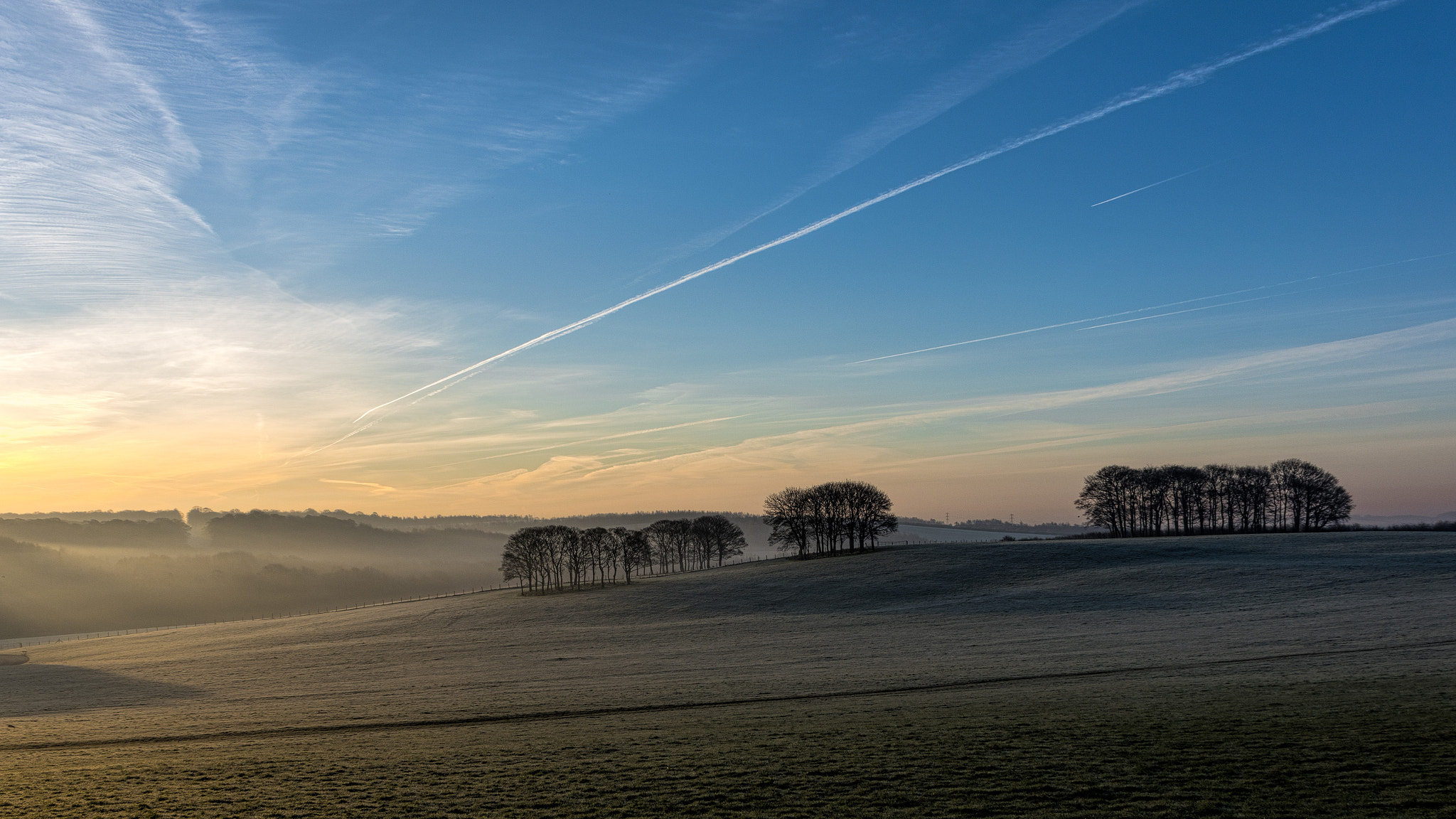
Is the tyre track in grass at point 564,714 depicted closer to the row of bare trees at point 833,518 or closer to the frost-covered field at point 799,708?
→ the frost-covered field at point 799,708

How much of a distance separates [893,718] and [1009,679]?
852 centimetres

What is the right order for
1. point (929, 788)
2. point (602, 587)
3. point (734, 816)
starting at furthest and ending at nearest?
1. point (602, 587)
2. point (929, 788)
3. point (734, 816)

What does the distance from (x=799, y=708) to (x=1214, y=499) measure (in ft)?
403

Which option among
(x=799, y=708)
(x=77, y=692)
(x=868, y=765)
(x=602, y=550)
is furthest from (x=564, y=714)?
(x=602, y=550)

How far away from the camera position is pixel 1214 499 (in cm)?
12481

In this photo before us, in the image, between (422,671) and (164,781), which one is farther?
(422,671)

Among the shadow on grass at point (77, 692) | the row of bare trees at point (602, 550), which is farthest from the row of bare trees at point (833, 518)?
the shadow on grass at point (77, 692)

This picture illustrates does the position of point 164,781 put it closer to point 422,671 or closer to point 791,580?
point 422,671

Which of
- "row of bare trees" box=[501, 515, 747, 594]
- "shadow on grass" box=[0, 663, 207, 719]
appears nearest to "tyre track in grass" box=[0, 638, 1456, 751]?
"shadow on grass" box=[0, 663, 207, 719]

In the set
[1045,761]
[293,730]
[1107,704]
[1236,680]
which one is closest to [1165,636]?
[1236,680]

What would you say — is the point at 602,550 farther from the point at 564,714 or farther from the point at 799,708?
the point at 799,708

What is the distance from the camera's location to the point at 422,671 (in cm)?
4300

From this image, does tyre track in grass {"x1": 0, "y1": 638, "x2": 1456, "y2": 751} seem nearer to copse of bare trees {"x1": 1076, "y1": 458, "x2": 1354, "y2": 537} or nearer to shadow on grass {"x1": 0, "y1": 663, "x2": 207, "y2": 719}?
shadow on grass {"x1": 0, "y1": 663, "x2": 207, "y2": 719}

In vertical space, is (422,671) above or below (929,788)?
below
